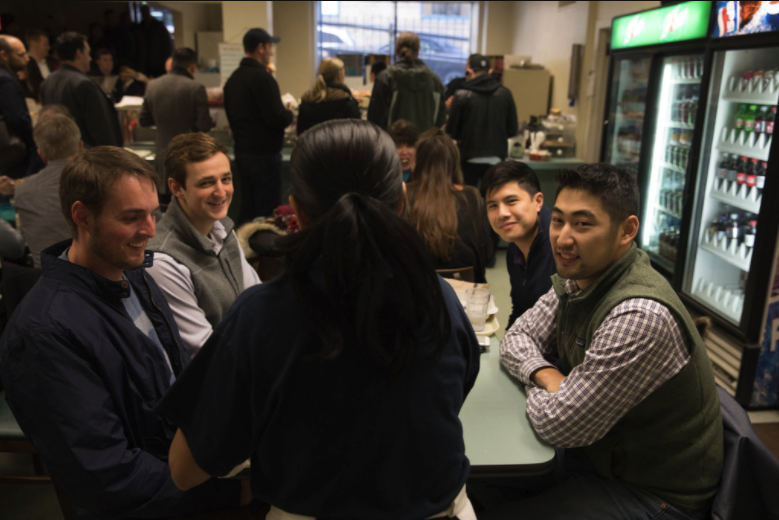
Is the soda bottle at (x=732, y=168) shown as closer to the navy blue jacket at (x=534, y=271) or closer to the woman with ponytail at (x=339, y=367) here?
the navy blue jacket at (x=534, y=271)

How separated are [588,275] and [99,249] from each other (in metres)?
1.29

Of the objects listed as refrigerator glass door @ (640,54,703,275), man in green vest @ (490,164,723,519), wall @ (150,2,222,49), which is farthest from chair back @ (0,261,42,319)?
wall @ (150,2,222,49)

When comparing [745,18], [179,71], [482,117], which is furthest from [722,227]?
[179,71]

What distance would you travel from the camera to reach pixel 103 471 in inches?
50.4

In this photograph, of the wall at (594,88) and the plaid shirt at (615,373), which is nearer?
the plaid shirt at (615,373)

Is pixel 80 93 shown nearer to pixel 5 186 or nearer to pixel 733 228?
pixel 5 186

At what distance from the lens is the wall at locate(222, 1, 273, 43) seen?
22.0 feet

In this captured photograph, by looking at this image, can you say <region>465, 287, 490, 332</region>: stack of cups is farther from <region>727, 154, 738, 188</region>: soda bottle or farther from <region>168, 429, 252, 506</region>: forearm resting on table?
<region>727, 154, 738, 188</region>: soda bottle

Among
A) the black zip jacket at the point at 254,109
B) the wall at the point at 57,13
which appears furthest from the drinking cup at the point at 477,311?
the wall at the point at 57,13

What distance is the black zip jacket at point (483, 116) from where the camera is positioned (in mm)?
5148

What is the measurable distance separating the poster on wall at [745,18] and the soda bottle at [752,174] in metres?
0.76

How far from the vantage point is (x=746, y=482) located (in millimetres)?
1508

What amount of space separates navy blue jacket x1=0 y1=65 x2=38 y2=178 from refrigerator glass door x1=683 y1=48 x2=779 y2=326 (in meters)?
4.54

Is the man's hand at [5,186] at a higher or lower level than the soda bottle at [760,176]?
lower
